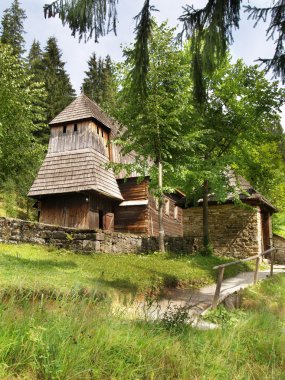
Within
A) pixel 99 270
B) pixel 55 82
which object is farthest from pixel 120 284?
pixel 55 82

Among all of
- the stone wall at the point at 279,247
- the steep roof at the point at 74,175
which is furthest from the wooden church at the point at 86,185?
the stone wall at the point at 279,247

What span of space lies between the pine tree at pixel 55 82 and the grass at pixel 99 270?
1160 inches

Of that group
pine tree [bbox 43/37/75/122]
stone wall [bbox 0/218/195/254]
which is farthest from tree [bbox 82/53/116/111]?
stone wall [bbox 0/218/195/254]

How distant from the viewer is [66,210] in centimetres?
2242

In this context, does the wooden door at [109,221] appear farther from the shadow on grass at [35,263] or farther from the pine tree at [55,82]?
the pine tree at [55,82]

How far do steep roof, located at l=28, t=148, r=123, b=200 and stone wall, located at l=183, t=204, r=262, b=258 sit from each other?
623 cm

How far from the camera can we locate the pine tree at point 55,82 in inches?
1606

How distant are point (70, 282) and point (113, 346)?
4517mm

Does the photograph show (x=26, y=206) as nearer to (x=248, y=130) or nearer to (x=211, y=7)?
(x=248, y=130)

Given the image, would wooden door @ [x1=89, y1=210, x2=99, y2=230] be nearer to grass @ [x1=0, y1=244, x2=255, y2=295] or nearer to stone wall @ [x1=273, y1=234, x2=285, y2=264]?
grass @ [x1=0, y1=244, x2=255, y2=295]

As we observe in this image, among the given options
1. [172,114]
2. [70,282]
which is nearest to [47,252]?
[70,282]

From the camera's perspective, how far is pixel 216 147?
19172 mm

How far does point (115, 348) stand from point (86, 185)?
1782cm

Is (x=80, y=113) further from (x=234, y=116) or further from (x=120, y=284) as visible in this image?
(x=120, y=284)
